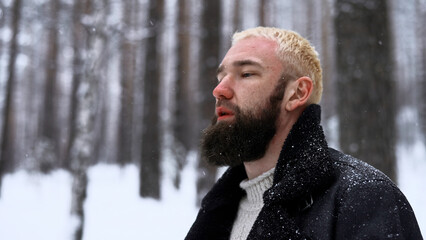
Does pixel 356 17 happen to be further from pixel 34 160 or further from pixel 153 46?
pixel 34 160

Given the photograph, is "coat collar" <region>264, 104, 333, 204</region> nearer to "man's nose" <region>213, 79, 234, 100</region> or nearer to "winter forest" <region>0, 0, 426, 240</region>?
"man's nose" <region>213, 79, 234, 100</region>

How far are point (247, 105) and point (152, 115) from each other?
28.6ft

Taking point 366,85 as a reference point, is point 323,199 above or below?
below

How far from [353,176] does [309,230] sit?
0.27m

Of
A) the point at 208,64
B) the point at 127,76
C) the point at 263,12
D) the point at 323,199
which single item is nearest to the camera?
the point at 323,199

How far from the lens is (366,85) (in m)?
4.11

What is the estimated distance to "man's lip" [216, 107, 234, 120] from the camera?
6.56 feet

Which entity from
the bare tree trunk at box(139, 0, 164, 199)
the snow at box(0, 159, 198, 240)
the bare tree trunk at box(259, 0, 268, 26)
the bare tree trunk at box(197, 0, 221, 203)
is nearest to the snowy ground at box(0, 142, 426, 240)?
the snow at box(0, 159, 198, 240)

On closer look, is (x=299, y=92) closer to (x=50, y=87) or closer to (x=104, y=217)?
(x=104, y=217)

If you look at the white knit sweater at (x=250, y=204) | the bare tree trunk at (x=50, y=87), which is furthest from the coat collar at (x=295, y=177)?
the bare tree trunk at (x=50, y=87)

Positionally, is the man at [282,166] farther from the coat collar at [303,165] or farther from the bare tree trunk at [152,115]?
the bare tree trunk at [152,115]

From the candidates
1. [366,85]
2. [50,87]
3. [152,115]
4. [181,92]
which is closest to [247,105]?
[366,85]

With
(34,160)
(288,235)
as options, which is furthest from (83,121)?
(34,160)

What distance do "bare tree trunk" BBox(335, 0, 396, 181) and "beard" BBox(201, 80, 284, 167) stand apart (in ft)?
7.90
